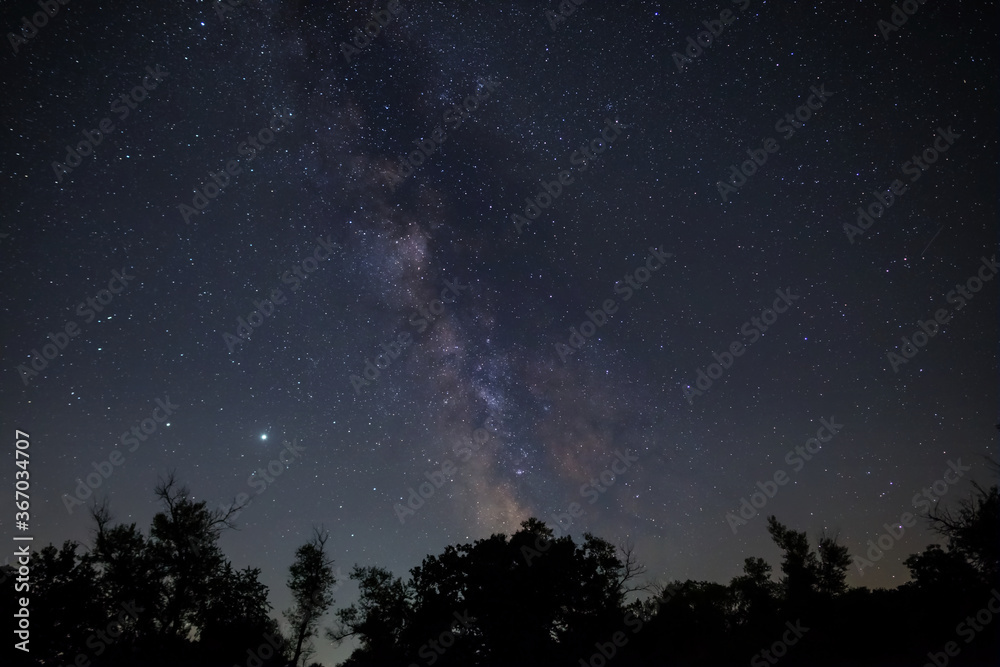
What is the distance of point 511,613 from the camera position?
27500 millimetres

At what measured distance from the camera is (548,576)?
2880 centimetres

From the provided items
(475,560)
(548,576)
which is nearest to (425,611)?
(475,560)

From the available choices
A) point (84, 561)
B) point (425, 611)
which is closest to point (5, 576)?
point (84, 561)

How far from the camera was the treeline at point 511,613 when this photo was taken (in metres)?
24.3

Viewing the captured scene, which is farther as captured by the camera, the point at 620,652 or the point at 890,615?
the point at 620,652

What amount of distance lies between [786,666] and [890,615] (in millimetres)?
7590

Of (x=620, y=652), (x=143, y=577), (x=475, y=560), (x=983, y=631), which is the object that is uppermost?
(x=143, y=577)

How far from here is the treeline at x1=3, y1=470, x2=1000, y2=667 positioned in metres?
24.3

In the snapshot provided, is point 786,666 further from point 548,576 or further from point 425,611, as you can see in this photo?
point 425,611

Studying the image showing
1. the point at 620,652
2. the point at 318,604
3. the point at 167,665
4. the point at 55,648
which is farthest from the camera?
the point at 318,604

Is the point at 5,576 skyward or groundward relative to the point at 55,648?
skyward

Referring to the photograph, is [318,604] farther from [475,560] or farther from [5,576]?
[5,576]

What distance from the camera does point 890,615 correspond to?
2625 cm

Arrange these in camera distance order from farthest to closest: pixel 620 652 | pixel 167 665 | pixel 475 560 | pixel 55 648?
pixel 475 560, pixel 620 652, pixel 55 648, pixel 167 665
